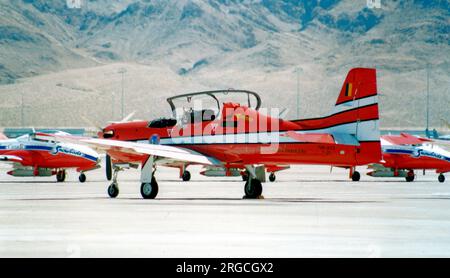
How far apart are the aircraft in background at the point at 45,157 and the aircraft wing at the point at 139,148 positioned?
1268cm

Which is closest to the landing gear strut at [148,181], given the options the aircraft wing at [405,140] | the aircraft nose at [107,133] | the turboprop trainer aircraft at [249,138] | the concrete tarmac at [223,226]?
the turboprop trainer aircraft at [249,138]

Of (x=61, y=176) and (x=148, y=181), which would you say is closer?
(x=148, y=181)

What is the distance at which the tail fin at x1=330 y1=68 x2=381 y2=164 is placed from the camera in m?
22.7

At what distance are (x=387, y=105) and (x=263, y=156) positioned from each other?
15431 cm

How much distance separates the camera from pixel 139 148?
23.7 m

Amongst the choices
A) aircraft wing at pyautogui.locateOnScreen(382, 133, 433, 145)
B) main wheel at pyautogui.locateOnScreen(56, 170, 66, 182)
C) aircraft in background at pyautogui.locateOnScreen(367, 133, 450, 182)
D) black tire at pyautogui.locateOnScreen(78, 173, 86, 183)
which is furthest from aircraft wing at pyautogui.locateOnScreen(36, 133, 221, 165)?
aircraft wing at pyautogui.locateOnScreen(382, 133, 433, 145)

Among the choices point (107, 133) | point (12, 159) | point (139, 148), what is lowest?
point (12, 159)

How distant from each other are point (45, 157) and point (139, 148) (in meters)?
14.9

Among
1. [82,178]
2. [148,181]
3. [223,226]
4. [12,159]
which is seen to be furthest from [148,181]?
[12,159]

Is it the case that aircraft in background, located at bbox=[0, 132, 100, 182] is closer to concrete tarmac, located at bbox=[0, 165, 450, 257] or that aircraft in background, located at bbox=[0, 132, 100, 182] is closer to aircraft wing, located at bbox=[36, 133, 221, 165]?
concrete tarmac, located at bbox=[0, 165, 450, 257]

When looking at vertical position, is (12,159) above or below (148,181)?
above

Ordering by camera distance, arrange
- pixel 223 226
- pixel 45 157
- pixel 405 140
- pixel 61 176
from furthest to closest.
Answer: pixel 405 140 → pixel 45 157 → pixel 61 176 → pixel 223 226

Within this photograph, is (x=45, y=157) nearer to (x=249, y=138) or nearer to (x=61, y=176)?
(x=61, y=176)
